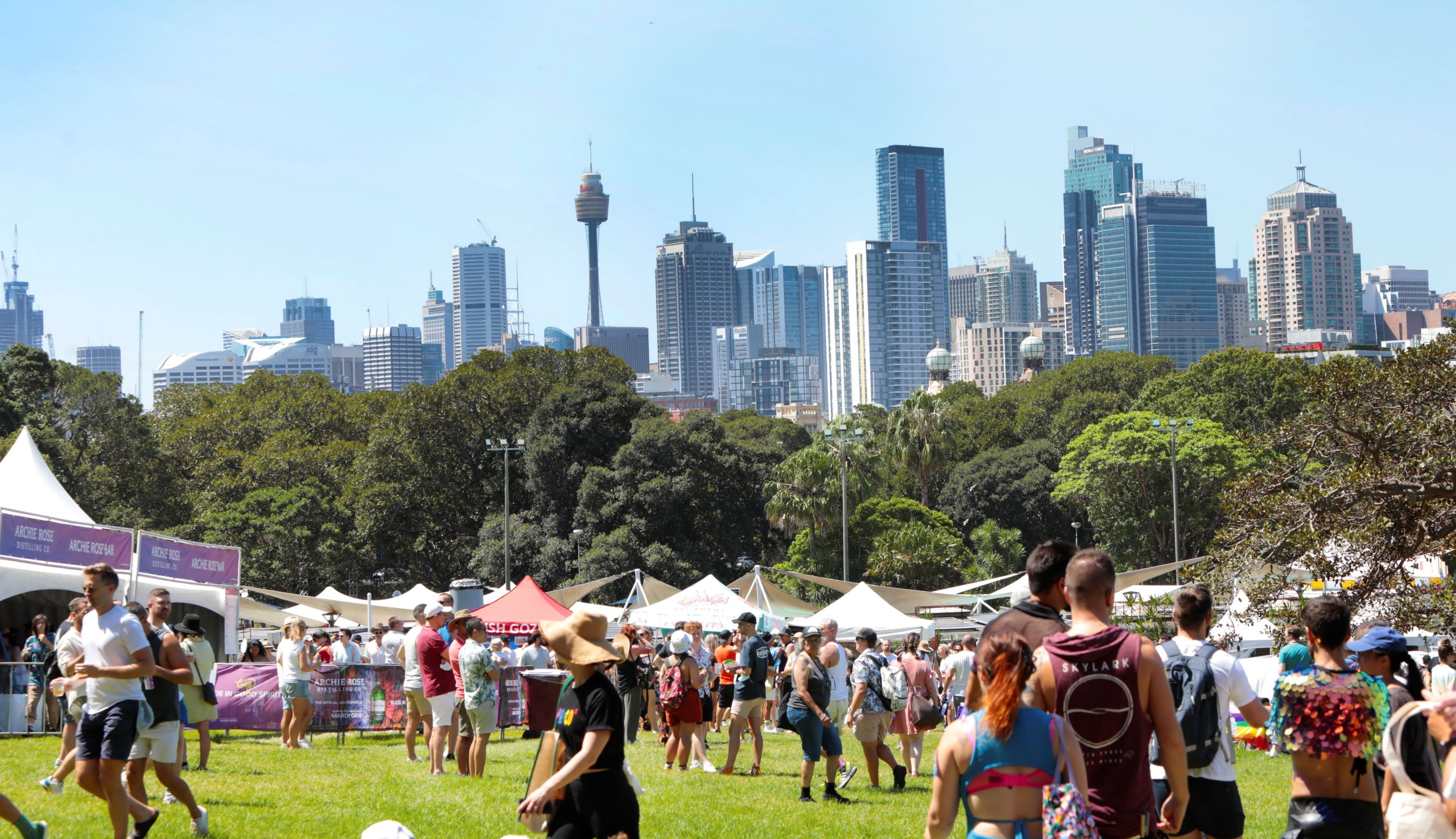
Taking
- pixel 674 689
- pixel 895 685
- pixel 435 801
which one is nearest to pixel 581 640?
pixel 435 801

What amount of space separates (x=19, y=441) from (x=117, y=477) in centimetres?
3168

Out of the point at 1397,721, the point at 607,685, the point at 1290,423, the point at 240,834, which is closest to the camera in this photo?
the point at 1397,721

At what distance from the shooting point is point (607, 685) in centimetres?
550

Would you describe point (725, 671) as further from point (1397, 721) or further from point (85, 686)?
point (1397, 721)

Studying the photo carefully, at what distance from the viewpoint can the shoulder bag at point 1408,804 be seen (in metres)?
4.46

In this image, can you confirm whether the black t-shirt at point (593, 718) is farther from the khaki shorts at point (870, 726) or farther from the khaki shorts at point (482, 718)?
the khaki shorts at point (482, 718)

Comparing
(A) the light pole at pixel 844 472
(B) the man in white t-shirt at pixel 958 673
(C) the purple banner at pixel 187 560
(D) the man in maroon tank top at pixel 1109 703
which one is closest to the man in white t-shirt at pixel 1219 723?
(D) the man in maroon tank top at pixel 1109 703

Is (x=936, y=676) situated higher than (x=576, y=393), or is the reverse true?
(x=576, y=393)

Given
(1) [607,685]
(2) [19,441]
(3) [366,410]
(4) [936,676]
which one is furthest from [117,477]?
(1) [607,685]

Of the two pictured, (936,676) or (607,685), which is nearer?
(607,685)

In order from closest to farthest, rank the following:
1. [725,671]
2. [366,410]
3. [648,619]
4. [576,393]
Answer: [725,671] → [648,619] → [576,393] → [366,410]

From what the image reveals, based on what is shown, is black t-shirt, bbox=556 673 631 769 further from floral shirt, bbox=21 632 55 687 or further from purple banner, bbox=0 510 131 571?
purple banner, bbox=0 510 131 571

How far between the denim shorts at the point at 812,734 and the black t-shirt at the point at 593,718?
5.77m

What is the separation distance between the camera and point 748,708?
513 inches
